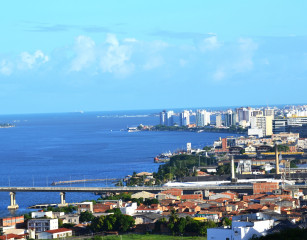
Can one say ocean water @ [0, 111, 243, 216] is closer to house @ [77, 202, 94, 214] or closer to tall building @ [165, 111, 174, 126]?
house @ [77, 202, 94, 214]

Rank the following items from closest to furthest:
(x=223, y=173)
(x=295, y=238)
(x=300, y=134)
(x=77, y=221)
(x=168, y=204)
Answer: (x=295, y=238) → (x=77, y=221) → (x=168, y=204) → (x=223, y=173) → (x=300, y=134)

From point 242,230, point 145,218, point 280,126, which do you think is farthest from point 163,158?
point 242,230

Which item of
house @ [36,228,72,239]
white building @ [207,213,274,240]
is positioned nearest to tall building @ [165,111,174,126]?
house @ [36,228,72,239]

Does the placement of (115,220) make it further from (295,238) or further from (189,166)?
(189,166)

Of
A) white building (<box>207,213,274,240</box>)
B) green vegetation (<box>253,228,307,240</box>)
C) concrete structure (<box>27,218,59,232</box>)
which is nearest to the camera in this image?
green vegetation (<box>253,228,307,240</box>)

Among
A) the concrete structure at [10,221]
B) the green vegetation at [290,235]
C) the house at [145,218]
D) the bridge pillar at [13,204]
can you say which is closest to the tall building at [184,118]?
the bridge pillar at [13,204]

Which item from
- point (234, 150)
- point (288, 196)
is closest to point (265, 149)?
point (234, 150)
